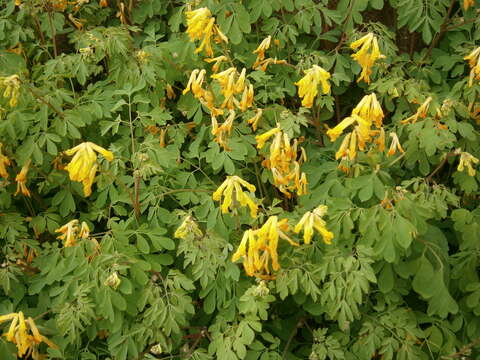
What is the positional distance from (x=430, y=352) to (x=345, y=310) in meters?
0.60

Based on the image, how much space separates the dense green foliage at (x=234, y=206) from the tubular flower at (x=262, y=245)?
0.15m

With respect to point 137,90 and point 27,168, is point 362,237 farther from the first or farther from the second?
point 27,168

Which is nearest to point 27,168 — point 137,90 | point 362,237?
point 137,90

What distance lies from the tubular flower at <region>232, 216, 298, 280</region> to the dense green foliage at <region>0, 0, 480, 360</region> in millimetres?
152

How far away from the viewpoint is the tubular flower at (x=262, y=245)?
232 cm

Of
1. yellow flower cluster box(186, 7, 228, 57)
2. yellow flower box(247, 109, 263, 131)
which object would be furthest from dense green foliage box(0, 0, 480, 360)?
yellow flower cluster box(186, 7, 228, 57)

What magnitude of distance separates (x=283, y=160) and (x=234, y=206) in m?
0.30

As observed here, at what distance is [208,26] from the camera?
9.18ft

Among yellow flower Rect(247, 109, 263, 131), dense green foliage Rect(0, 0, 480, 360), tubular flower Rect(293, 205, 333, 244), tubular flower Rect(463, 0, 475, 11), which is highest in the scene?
tubular flower Rect(463, 0, 475, 11)

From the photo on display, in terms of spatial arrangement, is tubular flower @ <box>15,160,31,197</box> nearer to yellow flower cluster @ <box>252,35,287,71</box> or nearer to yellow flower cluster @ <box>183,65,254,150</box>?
yellow flower cluster @ <box>183,65,254,150</box>

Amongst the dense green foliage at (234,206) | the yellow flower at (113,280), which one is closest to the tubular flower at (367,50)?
the dense green foliage at (234,206)

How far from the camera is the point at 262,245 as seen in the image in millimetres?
2383

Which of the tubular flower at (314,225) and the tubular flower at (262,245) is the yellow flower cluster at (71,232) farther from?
the tubular flower at (314,225)

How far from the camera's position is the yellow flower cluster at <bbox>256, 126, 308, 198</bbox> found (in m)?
2.56
